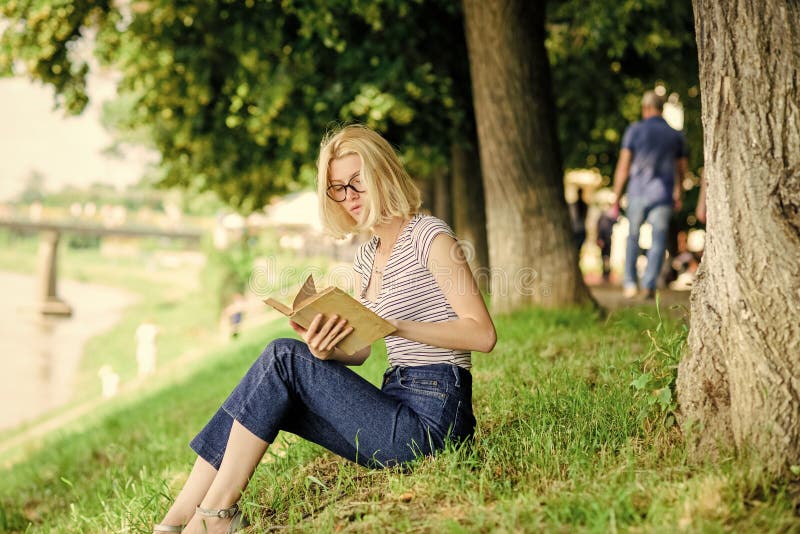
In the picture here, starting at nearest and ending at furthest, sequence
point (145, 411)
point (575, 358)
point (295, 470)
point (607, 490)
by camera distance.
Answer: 1. point (607, 490)
2. point (295, 470)
3. point (575, 358)
4. point (145, 411)

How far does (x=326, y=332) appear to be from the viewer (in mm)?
3225

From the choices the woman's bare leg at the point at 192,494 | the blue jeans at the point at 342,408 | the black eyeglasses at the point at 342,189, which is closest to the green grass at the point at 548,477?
the blue jeans at the point at 342,408

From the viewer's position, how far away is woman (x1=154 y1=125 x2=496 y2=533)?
3.32 meters

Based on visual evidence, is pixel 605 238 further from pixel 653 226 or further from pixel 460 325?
pixel 460 325

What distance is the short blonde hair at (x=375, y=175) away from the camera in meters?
3.58

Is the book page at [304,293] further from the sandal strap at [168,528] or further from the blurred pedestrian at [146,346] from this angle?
the blurred pedestrian at [146,346]

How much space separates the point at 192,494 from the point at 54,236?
48.1 metres

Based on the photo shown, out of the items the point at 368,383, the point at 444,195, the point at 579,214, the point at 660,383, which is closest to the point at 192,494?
the point at 368,383

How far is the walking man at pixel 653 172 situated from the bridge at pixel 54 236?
40624 mm

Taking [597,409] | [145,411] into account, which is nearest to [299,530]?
[597,409]

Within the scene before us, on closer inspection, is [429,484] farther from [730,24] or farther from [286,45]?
[286,45]

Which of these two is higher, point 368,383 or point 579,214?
point 579,214

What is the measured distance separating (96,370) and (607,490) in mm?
32180

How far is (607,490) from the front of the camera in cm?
300
